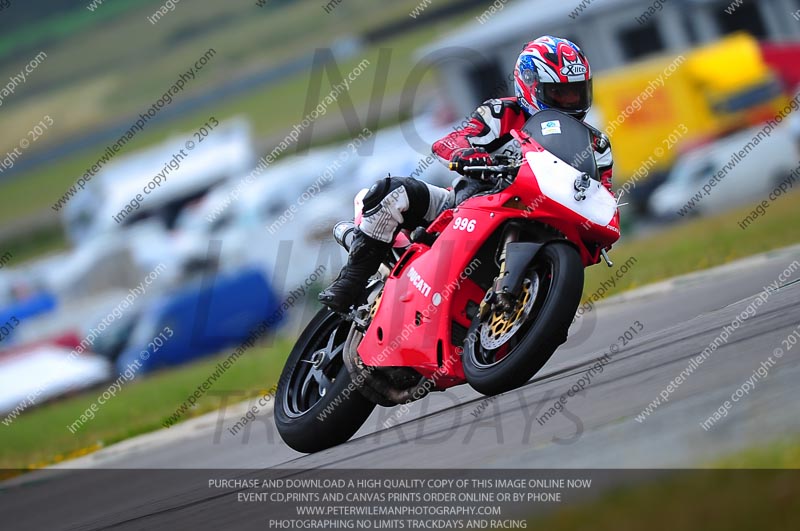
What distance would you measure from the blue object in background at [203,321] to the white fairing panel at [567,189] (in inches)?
651

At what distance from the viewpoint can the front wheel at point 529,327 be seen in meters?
5.79

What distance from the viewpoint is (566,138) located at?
6.31m

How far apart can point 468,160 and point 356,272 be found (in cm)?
125

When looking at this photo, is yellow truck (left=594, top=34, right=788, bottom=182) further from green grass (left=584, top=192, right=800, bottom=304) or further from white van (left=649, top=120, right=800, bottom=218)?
green grass (left=584, top=192, right=800, bottom=304)

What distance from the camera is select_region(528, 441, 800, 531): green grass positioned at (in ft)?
11.7

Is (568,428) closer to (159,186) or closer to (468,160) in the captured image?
(468,160)

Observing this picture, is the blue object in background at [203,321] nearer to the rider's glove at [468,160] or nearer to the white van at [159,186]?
the white van at [159,186]

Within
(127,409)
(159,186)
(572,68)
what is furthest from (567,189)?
(159,186)

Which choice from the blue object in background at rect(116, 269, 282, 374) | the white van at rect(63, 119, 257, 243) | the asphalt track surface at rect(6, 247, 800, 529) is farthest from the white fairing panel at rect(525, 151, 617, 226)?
the white van at rect(63, 119, 257, 243)

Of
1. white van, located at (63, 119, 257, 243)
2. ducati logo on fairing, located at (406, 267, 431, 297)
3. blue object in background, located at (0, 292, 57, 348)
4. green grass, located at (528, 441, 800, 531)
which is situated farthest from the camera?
white van, located at (63, 119, 257, 243)

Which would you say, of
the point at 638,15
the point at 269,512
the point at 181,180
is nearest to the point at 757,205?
the point at 638,15

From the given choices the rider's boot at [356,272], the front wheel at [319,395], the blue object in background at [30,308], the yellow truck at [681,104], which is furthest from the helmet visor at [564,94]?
the blue object in background at [30,308]

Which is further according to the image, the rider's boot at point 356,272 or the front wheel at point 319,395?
the rider's boot at point 356,272

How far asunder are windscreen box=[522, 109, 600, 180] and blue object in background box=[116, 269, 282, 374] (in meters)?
16.3
